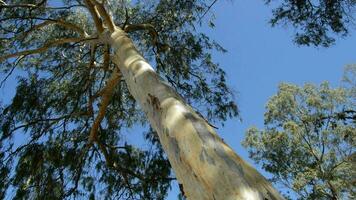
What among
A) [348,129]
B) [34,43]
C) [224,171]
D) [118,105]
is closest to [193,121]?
[224,171]

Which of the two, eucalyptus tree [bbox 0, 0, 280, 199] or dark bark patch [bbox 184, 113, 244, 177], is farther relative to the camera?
eucalyptus tree [bbox 0, 0, 280, 199]

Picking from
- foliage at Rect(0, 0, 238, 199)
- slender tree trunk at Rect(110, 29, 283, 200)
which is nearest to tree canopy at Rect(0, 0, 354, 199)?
foliage at Rect(0, 0, 238, 199)

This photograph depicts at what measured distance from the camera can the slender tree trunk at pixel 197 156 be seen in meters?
1.51

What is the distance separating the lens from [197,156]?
175cm

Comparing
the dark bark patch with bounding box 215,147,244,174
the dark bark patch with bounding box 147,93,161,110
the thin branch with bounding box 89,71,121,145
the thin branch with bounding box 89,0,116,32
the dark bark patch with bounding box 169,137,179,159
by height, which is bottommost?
the dark bark patch with bounding box 215,147,244,174

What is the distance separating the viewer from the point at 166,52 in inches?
251

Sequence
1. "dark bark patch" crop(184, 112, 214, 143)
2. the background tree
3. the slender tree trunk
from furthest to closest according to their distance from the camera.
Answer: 1. the background tree
2. "dark bark patch" crop(184, 112, 214, 143)
3. the slender tree trunk

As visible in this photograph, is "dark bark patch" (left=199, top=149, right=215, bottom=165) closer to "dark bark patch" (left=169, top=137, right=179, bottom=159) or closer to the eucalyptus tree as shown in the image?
"dark bark patch" (left=169, top=137, right=179, bottom=159)

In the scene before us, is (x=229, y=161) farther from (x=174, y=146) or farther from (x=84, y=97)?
(x=84, y=97)

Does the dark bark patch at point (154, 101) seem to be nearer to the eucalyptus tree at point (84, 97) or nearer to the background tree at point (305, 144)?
the eucalyptus tree at point (84, 97)

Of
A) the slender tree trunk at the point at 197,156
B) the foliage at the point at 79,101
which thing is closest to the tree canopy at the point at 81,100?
the foliage at the point at 79,101

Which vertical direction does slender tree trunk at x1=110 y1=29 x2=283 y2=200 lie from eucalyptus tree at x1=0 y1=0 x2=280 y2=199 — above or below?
below

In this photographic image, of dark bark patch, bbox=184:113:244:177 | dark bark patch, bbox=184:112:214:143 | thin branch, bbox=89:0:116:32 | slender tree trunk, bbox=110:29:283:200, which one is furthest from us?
thin branch, bbox=89:0:116:32

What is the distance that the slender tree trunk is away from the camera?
4.95 ft
